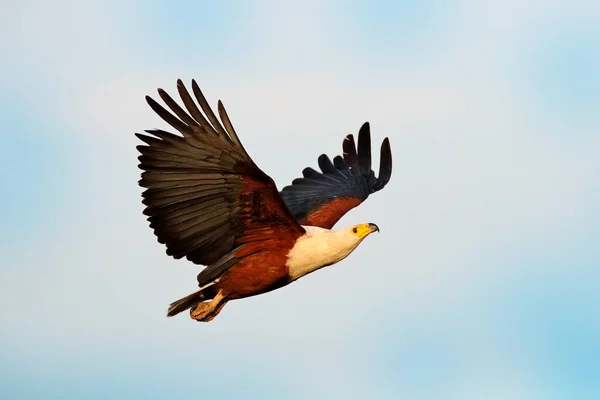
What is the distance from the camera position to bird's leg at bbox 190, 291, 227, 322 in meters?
15.6

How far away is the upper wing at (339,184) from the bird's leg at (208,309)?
2755mm

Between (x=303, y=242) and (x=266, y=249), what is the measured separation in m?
0.48

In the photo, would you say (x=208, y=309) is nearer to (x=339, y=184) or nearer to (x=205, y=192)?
(x=205, y=192)

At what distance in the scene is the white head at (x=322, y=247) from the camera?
50.3 feet

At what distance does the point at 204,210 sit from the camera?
592 inches

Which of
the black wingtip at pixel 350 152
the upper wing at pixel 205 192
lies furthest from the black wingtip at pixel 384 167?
the upper wing at pixel 205 192

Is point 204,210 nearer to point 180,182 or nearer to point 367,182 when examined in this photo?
point 180,182

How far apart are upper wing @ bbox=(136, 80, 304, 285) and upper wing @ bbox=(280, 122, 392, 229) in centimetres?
278

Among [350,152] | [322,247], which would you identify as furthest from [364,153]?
[322,247]

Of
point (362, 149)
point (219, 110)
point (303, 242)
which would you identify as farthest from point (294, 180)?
point (219, 110)

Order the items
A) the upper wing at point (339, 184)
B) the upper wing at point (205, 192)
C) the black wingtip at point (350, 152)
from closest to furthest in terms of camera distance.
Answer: the upper wing at point (205, 192), the upper wing at point (339, 184), the black wingtip at point (350, 152)

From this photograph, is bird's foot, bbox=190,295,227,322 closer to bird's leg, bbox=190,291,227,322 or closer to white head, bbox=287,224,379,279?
bird's leg, bbox=190,291,227,322

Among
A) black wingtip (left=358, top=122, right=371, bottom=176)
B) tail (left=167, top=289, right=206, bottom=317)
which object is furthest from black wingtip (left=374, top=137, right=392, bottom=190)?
tail (left=167, top=289, right=206, bottom=317)

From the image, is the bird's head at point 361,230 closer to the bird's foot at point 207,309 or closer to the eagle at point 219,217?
the eagle at point 219,217
